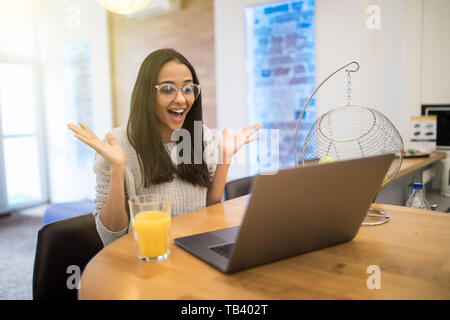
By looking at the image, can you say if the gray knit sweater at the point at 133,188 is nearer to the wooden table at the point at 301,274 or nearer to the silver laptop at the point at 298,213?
the wooden table at the point at 301,274

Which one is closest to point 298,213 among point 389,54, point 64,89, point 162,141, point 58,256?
point 58,256

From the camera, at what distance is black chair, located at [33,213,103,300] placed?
1.12 meters

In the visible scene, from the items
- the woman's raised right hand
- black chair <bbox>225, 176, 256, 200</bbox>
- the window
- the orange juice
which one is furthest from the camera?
the window

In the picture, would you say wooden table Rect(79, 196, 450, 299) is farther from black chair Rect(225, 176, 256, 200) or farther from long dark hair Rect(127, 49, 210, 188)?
black chair Rect(225, 176, 256, 200)

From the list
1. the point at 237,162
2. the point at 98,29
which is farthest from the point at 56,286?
the point at 98,29

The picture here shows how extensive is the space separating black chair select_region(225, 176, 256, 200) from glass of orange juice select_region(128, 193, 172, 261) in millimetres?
900

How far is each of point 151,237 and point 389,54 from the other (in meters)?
2.52

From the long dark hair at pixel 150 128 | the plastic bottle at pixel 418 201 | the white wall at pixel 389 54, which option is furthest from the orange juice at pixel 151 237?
the white wall at pixel 389 54

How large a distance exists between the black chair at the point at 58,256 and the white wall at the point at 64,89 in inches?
134

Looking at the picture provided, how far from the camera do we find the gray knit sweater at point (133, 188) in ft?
4.32

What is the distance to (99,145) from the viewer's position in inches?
43.1

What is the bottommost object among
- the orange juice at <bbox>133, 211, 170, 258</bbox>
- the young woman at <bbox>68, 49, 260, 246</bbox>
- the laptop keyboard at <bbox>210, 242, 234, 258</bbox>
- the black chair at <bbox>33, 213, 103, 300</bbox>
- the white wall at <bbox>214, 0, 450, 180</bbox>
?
the black chair at <bbox>33, 213, 103, 300</bbox>

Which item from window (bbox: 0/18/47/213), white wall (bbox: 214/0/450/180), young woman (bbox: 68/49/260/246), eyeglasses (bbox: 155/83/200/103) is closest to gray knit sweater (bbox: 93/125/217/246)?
young woman (bbox: 68/49/260/246)

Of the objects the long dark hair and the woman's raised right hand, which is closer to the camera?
the woman's raised right hand
